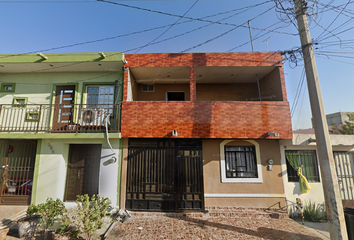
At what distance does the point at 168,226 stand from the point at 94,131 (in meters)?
4.76

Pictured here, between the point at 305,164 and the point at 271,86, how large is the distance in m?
3.56

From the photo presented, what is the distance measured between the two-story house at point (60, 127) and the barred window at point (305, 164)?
6931mm

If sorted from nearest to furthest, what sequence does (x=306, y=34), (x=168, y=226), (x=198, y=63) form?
(x=306, y=34)
(x=168, y=226)
(x=198, y=63)

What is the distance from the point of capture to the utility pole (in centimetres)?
421

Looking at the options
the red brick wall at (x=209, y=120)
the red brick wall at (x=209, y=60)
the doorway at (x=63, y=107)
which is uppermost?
the red brick wall at (x=209, y=60)

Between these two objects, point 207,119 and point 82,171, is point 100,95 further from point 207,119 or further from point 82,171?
point 207,119

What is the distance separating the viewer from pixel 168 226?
18.2ft

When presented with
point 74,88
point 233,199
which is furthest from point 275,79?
point 74,88

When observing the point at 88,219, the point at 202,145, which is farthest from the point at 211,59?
the point at 88,219

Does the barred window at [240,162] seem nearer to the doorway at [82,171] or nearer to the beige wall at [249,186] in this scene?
the beige wall at [249,186]

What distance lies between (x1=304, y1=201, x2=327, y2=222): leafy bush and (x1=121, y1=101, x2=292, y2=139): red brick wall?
2720 millimetres

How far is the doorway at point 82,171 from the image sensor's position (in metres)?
7.32

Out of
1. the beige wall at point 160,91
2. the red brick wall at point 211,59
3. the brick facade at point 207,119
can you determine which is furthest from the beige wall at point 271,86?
the beige wall at point 160,91

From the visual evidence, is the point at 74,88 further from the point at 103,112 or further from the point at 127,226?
the point at 127,226
